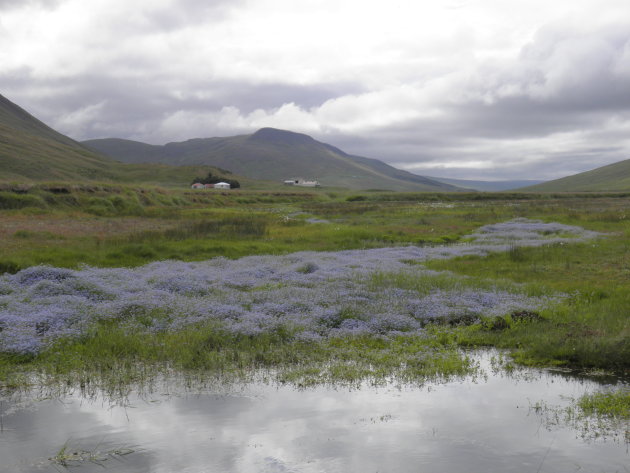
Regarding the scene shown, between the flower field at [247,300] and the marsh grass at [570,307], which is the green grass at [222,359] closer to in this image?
the flower field at [247,300]

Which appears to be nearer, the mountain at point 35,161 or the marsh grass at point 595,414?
the marsh grass at point 595,414

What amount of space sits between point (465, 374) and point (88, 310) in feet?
39.5

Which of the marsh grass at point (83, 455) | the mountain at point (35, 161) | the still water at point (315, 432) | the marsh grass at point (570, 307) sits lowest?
the still water at point (315, 432)

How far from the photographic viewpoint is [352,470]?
823 cm

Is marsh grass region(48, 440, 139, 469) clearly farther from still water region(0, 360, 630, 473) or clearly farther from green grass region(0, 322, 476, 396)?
green grass region(0, 322, 476, 396)

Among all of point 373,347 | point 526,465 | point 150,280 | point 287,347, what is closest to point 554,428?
point 526,465

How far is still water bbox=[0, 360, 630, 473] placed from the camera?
8.45 metres

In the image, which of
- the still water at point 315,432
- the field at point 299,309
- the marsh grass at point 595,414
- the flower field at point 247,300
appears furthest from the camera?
the flower field at point 247,300

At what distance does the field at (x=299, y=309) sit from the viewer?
13.2 meters

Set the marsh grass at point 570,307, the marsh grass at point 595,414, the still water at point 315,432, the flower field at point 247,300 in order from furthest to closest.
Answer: the flower field at point 247,300
the marsh grass at point 570,307
the marsh grass at point 595,414
the still water at point 315,432

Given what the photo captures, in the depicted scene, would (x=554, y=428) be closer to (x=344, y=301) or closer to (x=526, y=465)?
(x=526, y=465)

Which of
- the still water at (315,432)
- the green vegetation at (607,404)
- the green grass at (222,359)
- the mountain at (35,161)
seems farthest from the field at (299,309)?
the mountain at (35,161)

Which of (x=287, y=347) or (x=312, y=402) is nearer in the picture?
(x=312, y=402)

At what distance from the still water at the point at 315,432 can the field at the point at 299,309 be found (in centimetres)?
124
